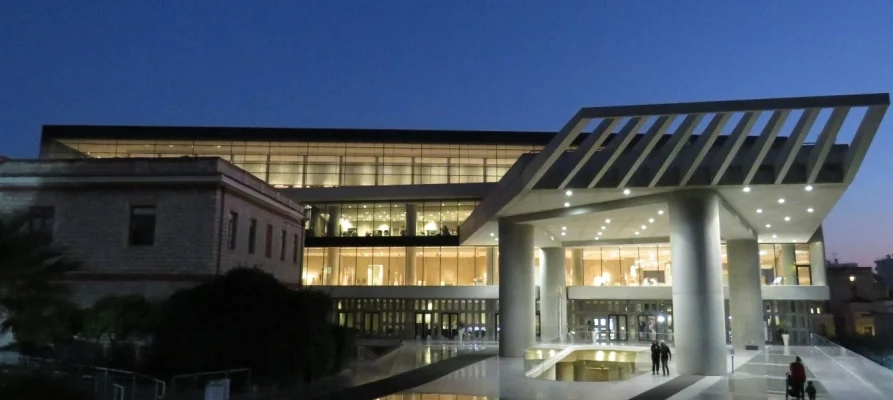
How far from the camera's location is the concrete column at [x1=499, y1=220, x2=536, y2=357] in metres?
34.1

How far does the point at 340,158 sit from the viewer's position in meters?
64.0

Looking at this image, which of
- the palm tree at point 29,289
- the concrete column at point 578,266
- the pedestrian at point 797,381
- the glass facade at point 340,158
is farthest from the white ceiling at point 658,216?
the palm tree at point 29,289

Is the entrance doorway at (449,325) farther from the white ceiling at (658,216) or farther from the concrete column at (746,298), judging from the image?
the concrete column at (746,298)

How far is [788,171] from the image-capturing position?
24578 mm

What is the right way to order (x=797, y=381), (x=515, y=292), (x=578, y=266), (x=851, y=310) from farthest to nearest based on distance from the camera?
(x=851, y=310)
(x=578, y=266)
(x=515, y=292)
(x=797, y=381)

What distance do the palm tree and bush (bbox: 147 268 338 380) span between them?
7314mm

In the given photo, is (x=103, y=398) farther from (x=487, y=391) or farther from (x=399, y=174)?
(x=399, y=174)

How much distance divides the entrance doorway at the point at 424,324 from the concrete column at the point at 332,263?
8.44 m

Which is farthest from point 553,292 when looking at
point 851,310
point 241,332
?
point 851,310

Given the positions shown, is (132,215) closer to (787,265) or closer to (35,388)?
(35,388)

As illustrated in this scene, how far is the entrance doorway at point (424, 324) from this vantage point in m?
55.5

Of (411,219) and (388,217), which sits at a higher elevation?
(388,217)

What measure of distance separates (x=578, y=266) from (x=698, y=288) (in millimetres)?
32578

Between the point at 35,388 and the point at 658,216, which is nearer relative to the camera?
the point at 35,388
